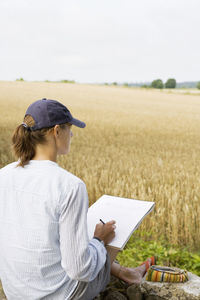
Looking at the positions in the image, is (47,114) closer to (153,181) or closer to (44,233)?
(44,233)

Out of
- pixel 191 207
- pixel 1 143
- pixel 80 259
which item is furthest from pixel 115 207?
pixel 1 143

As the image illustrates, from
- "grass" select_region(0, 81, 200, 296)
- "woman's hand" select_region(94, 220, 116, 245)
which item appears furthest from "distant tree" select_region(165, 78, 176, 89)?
"woman's hand" select_region(94, 220, 116, 245)

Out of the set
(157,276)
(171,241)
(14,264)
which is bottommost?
(171,241)

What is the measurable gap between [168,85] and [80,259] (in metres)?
96.8

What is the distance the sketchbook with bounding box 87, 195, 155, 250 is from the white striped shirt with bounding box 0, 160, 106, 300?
1.13 feet

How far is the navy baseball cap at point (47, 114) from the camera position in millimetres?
1858

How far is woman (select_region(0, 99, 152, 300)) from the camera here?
174 cm

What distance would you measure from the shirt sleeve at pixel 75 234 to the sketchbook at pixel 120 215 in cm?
45

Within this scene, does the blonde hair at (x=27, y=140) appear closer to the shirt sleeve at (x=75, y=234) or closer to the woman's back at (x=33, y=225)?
the woman's back at (x=33, y=225)

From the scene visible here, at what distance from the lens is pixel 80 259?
69.9 inches

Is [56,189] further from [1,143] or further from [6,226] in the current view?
[1,143]

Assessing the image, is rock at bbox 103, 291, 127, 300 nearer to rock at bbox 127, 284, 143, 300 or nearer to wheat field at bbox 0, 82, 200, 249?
rock at bbox 127, 284, 143, 300

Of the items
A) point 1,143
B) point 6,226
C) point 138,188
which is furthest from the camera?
point 1,143

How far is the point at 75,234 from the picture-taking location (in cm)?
174
